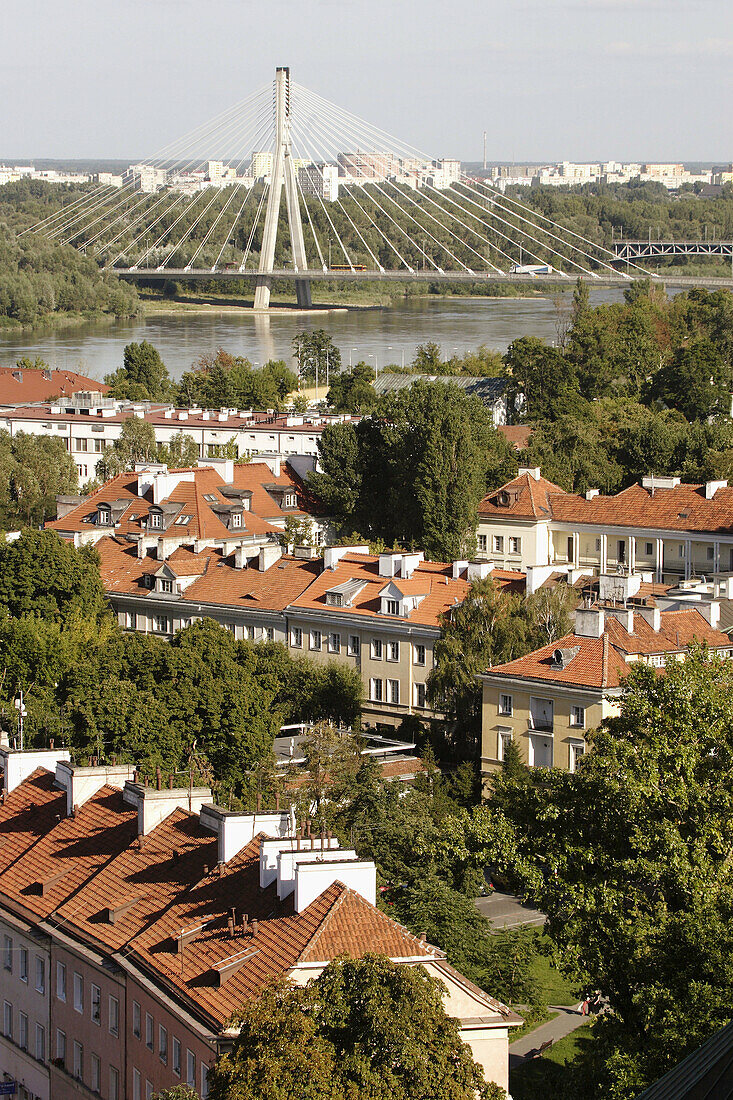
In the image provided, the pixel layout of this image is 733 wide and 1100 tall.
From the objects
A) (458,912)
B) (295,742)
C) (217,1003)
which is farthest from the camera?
(295,742)

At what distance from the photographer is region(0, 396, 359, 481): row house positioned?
27.0m

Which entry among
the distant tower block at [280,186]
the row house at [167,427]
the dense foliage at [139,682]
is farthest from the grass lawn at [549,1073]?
the distant tower block at [280,186]

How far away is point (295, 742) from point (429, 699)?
1823mm

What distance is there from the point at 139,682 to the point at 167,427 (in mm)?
15837

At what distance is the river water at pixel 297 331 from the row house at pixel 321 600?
23291 mm

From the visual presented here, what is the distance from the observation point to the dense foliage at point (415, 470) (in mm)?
20969

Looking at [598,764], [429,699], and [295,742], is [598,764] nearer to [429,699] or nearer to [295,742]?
[295,742]

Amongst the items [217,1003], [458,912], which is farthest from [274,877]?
[458,912]

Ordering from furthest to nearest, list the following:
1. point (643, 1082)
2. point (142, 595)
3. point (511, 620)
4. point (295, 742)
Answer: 1. point (142, 595)
2. point (511, 620)
3. point (295, 742)
4. point (643, 1082)

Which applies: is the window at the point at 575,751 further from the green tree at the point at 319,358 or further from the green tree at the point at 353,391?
the green tree at the point at 319,358

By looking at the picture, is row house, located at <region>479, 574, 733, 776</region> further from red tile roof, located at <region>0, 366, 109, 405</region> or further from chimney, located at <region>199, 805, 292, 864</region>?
red tile roof, located at <region>0, 366, 109, 405</region>

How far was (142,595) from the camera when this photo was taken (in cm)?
1864

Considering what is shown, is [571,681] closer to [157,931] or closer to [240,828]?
[240,828]

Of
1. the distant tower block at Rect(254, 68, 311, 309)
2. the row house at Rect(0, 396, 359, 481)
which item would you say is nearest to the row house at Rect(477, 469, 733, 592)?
the row house at Rect(0, 396, 359, 481)
